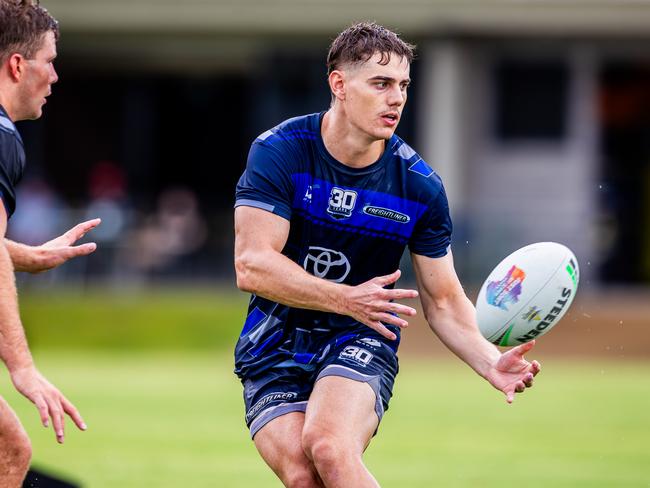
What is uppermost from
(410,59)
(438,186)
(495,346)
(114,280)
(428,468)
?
(410,59)

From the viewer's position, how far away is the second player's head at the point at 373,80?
6.54m

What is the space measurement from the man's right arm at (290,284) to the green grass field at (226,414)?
12.2ft

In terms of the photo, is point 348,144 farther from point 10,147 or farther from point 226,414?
point 226,414

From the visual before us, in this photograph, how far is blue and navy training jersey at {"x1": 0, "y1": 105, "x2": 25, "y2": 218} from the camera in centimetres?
601

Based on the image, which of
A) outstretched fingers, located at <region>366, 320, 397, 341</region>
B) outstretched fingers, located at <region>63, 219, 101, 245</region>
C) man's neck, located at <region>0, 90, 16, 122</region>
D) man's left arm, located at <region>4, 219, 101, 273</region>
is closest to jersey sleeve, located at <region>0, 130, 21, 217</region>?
man's neck, located at <region>0, 90, 16, 122</region>

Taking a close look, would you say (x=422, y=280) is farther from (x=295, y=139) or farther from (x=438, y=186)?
(x=295, y=139)

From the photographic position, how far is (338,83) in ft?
22.0

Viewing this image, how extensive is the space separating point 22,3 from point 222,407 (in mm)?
9622

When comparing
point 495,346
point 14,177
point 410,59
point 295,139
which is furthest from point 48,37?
point 495,346

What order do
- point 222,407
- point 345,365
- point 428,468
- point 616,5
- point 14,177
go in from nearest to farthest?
1. point 14,177
2. point 345,365
3. point 428,468
4. point 222,407
5. point 616,5

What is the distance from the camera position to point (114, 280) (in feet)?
79.1

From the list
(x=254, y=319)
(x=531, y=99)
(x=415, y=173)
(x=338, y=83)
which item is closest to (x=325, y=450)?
(x=254, y=319)

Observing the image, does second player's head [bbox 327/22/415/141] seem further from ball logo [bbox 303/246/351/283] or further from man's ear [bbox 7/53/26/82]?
man's ear [bbox 7/53/26/82]

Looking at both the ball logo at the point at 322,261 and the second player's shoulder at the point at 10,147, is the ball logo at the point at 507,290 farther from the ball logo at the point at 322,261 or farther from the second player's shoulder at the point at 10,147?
the second player's shoulder at the point at 10,147
